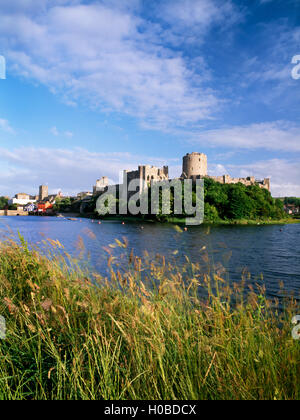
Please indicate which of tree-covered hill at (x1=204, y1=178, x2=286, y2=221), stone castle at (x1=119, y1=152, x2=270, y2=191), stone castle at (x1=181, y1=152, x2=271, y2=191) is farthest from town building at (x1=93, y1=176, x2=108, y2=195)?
tree-covered hill at (x1=204, y1=178, x2=286, y2=221)

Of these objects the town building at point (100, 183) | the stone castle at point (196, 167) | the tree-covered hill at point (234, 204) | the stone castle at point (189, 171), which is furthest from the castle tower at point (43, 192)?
the tree-covered hill at point (234, 204)

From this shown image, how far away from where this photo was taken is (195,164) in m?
68.8

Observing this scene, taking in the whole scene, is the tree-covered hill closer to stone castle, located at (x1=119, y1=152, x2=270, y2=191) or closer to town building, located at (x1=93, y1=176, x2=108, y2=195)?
stone castle, located at (x1=119, y1=152, x2=270, y2=191)

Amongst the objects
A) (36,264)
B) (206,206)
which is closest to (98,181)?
(206,206)

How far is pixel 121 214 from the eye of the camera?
209 feet

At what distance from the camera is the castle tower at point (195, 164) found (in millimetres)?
68688

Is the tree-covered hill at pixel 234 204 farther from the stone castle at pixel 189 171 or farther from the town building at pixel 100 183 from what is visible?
the town building at pixel 100 183

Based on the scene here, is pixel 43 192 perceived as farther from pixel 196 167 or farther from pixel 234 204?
pixel 234 204

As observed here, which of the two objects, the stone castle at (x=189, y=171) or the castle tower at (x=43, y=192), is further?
the castle tower at (x=43, y=192)

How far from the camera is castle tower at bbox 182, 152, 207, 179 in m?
68.7

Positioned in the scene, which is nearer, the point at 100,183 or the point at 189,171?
the point at 189,171

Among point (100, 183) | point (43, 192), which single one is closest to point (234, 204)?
point (100, 183)
